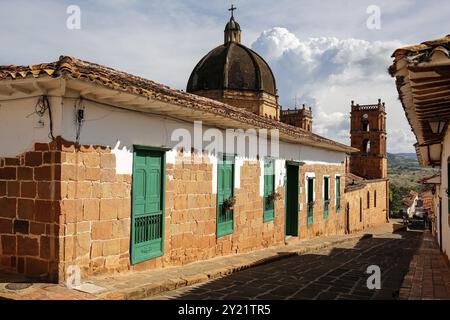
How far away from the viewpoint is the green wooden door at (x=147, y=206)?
652cm

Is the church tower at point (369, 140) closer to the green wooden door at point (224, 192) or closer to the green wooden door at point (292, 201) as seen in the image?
the green wooden door at point (292, 201)

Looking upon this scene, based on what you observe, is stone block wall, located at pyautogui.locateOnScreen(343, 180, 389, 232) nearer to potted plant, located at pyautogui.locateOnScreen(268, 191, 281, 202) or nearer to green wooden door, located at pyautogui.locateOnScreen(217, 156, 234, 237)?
potted plant, located at pyautogui.locateOnScreen(268, 191, 281, 202)

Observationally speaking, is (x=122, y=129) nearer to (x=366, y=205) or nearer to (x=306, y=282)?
(x=306, y=282)

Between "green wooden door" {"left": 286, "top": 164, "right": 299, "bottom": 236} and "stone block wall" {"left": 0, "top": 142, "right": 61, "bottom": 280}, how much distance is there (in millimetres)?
9141

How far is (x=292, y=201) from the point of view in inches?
533

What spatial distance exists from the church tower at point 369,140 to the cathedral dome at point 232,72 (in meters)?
19.9

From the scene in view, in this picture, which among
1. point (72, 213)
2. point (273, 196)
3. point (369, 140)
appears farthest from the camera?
point (369, 140)

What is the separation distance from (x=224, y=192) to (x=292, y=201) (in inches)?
197

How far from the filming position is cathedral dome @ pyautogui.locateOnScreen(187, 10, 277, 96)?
27281 mm

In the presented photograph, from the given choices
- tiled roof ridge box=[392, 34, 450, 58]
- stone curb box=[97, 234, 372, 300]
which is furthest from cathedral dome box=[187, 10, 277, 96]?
tiled roof ridge box=[392, 34, 450, 58]

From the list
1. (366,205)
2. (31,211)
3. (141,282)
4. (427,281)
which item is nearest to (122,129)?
(31,211)
